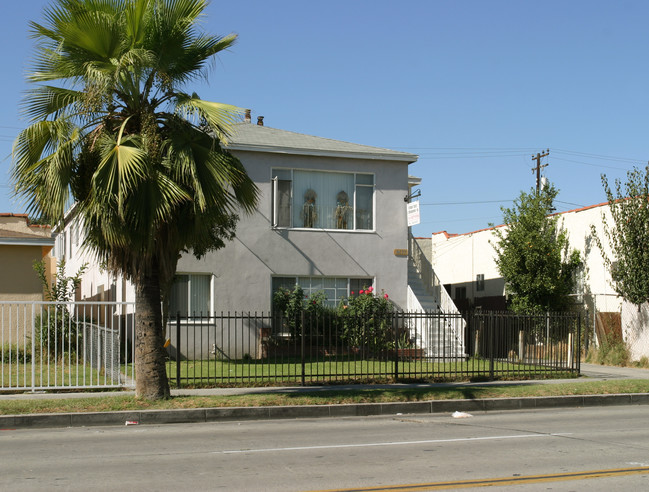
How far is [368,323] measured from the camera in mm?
20688

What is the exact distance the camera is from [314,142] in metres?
24.2

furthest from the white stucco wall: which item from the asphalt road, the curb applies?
the asphalt road

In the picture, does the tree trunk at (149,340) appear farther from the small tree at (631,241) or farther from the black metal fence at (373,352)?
the small tree at (631,241)

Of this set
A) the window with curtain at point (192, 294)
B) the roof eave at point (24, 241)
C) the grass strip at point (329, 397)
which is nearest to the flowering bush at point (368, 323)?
the window with curtain at point (192, 294)

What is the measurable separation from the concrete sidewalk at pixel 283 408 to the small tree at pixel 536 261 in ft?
24.4

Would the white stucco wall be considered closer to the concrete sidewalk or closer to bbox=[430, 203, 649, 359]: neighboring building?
bbox=[430, 203, 649, 359]: neighboring building

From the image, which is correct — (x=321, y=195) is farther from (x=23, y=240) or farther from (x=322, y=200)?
(x=23, y=240)

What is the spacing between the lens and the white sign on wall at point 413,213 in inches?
910

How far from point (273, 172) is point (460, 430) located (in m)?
13.2

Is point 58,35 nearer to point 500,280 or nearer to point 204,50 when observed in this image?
point 204,50

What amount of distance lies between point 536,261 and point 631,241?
3.45m

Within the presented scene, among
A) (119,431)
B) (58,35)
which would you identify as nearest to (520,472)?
(119,431)

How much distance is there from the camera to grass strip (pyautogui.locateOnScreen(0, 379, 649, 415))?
1255 cm

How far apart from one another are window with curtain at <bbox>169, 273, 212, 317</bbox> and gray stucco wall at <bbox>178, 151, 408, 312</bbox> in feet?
1.02
